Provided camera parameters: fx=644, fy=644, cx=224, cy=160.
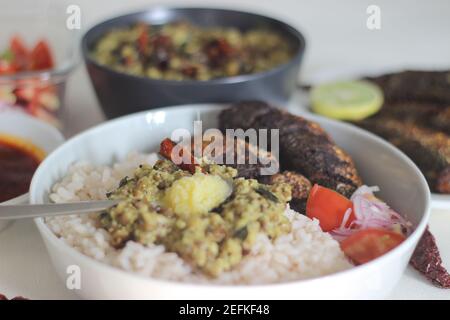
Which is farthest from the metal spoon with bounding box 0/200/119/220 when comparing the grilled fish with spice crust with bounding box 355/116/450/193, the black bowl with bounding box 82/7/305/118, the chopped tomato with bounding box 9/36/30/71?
the chopped tomato with bounding box 9/36/30/71

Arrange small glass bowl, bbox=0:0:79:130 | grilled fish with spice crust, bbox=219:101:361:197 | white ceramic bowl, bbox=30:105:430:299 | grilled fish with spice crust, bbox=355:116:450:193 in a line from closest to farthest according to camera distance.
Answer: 1. white ceramic bowl, bbox=30:105:430:299
2. grilled fish with spice crust, bbox=219:101:361:197
3. grilled fish with spice crust, bbox=355:116:450:193
4. small glass bowl, bbox=0:0:79:130

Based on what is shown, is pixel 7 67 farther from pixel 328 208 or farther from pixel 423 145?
pixel 423 145

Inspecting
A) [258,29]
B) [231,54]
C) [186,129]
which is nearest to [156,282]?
[186,129]

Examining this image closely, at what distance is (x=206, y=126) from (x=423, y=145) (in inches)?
25.7

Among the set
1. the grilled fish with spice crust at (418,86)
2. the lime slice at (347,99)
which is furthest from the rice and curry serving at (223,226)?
the grilled fish with spice crust at (418,86)

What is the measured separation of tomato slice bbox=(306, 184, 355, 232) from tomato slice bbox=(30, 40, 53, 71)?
1242 mm

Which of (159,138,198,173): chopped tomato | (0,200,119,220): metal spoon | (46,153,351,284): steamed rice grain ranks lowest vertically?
(46,153,351,284): steamed rice grain

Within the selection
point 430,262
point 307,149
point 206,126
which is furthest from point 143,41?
point 430,262

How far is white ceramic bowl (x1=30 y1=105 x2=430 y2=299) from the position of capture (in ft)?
4.07

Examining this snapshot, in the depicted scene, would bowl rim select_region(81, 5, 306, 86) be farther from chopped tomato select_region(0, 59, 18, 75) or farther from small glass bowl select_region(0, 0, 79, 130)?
chopped tomato select_region(0, 59, 18, 75)

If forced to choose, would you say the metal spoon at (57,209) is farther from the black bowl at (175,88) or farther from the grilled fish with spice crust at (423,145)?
the grilled fish with spice crust at (423,145)

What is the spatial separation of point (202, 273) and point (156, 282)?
114 millimetres

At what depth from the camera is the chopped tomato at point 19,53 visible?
2.37 m

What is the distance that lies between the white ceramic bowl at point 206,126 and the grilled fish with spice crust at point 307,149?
9cm
